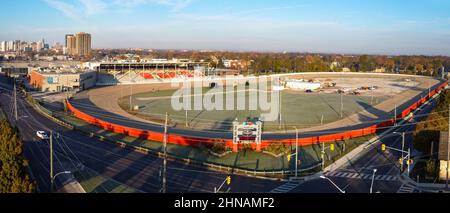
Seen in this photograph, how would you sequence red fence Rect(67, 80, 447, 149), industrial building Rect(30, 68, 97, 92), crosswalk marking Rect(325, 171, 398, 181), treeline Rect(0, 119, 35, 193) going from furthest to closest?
1. industrial building Rect(30, 68, 97, 92)
2. red fence Rect(67, 80, 447, 149)
3. crosswalk marking Rect(325, 171, 398, 181)
4. treeline Rect(0, 119, 35, 193)

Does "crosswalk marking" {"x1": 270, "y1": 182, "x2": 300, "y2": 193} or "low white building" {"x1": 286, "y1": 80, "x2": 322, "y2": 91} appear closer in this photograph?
"crosswalk marking" {"x1": 270, "y1": 182, "x2": 300, "y2": 193}

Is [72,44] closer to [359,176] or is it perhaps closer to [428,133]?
[428,133]

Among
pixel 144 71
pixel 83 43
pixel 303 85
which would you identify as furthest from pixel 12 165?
pixel 83 43

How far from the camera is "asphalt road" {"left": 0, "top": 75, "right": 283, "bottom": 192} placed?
1188 cm

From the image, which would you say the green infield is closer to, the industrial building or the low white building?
the low white building

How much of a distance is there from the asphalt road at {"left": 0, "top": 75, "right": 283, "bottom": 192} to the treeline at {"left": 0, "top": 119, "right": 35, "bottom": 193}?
1.67 metres

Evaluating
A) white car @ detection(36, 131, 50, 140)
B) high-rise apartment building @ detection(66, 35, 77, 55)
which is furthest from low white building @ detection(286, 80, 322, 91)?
high-rise apartment building @ detection(66, 35, 77, 55)

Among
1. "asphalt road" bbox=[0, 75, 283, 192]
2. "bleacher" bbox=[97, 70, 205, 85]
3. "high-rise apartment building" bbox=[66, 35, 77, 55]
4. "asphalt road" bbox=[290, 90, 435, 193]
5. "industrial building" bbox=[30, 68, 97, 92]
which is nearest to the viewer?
"asphalt road" bbox=[290, 90, 435, 193]

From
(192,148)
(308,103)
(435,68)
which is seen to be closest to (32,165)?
(192,148)

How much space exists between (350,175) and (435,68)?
65670mm

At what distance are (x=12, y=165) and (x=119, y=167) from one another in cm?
512

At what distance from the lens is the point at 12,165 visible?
863 cm

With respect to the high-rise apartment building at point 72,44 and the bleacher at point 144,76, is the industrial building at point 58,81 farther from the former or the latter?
the high-rise apartment building at point 72,44

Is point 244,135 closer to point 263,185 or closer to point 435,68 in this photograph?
point 263,185
